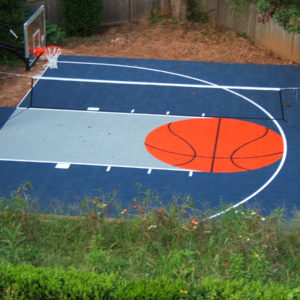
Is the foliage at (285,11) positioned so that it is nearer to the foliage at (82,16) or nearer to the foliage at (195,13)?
the foliage at (195,13)

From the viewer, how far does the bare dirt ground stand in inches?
791

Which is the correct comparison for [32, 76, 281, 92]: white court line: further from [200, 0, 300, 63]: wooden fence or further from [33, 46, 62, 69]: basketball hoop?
[200, 0, 300, 63]: wooden fence

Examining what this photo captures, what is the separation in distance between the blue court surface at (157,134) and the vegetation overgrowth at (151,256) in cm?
277

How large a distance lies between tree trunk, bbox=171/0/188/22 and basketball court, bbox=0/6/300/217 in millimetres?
3338

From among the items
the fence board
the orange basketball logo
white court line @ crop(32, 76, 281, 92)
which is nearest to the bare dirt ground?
white court line @ crop(32, 76, 281, 92)

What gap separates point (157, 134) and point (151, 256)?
7.74m

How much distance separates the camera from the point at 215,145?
47.9 ft

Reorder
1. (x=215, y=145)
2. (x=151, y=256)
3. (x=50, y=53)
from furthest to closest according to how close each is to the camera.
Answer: (x=50, y=53) < (x=215, y=145) < (x=151, y=256)

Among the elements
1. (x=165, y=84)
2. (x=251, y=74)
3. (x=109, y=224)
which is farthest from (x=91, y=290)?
(x=251, y=74)


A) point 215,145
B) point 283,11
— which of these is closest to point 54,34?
point 283,11

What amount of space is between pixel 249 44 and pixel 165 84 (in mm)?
4321

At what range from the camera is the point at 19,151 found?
14.4 meters

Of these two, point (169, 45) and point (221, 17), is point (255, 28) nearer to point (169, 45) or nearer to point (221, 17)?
point (221, 17)

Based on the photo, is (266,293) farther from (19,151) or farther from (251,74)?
(251,74)
